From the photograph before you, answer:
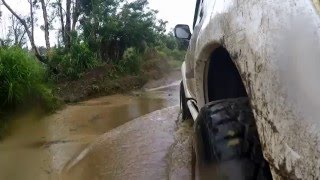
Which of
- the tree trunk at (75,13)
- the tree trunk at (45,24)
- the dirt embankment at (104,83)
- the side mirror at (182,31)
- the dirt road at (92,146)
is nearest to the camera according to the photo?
the side mirror at (182,31)

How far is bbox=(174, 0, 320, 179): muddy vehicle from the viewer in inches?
46.8

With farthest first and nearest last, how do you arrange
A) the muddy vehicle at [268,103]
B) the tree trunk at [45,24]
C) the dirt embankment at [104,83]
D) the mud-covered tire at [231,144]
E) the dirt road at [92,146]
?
the tree trunk at [45,24], the dirt embankment at [104,83], the dirt road at [92,146], the mud-covered tire at [231,144], the muddy vehicle at [268,103]

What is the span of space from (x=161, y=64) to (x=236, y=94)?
16945mm

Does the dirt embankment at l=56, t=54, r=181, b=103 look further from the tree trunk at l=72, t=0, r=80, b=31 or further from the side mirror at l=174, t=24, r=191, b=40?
the side mirror at l=174, t=24, r=191, b=40

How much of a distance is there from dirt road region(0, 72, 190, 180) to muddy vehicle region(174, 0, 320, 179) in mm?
2453

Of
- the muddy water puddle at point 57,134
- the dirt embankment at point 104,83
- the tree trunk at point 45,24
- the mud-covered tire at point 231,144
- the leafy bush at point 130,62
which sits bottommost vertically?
the muddy water puddle at point 57,134

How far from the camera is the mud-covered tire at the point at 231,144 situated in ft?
4.75

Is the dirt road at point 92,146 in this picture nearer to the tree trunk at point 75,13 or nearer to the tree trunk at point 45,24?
the tree trunk at point 45,24

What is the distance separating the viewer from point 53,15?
16.1 metres

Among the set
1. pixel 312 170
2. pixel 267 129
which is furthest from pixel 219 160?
pixel 312 170

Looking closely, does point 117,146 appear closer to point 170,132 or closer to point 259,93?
point 170,132

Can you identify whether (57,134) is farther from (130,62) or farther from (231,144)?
(130,62)

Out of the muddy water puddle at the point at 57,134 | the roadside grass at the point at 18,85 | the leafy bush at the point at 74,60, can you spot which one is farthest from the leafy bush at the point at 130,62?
the roadside grass at the point at 18,85

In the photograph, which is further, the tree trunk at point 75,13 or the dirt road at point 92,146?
the tree trunk at point 75,13
